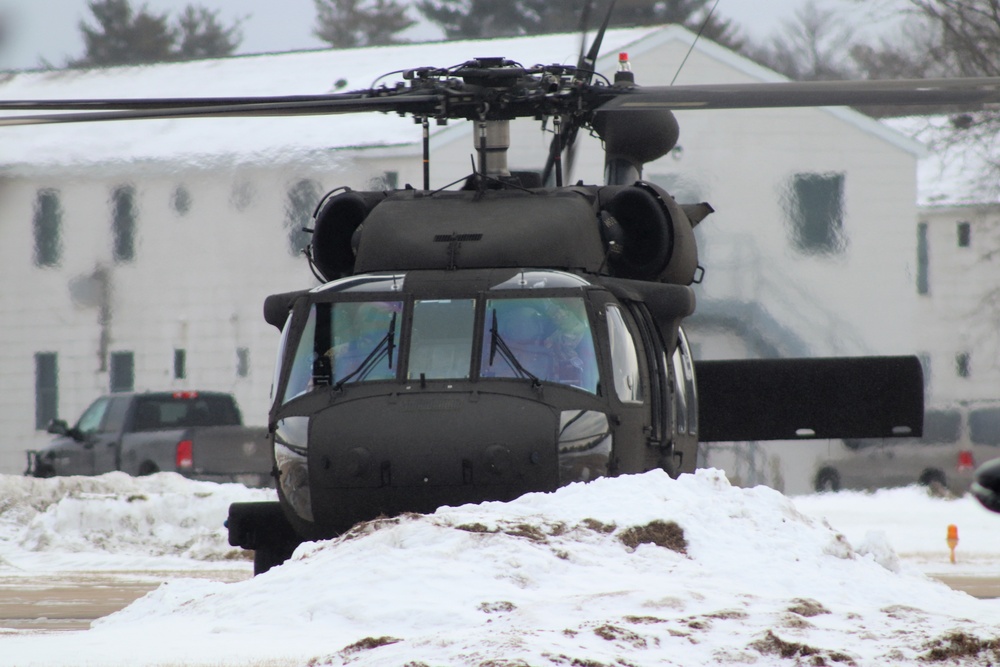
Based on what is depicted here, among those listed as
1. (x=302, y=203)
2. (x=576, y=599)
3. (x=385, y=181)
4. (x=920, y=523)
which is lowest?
(x=920, y=523)

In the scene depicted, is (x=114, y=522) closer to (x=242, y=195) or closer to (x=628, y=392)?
(x=242, y=195)

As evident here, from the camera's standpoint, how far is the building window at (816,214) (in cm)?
2623

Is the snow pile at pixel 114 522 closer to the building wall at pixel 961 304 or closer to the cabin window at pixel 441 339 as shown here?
the cabin window at pixel 441 339

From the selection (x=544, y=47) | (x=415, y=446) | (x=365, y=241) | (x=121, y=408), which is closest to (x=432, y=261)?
Answer: (x=365, y=241)

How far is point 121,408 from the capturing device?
24234 mm

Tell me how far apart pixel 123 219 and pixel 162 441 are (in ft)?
17.2

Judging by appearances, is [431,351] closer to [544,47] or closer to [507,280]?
[507,280]

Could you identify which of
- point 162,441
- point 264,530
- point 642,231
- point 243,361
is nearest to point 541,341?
point 642,231

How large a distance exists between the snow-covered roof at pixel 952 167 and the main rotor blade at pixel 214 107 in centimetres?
1787

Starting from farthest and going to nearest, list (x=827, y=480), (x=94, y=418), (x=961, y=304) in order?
(x=961, y=304) → (x=827, y=480) → (x=94, y=418)

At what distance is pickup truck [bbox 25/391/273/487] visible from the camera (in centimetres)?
2280

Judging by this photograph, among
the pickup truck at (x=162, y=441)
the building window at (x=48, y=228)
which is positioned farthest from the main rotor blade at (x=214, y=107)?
the building window at (x=48, y=228)

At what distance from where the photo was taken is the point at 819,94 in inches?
414

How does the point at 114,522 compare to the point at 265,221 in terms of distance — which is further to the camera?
the point at 265,221
